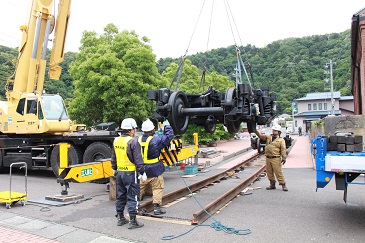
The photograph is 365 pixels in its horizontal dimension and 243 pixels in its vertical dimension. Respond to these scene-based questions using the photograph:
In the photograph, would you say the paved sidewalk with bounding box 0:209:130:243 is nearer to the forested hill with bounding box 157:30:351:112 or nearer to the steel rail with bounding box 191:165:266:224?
the steel rail with bounding box 191:165:266:224

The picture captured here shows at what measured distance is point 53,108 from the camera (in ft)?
39.0

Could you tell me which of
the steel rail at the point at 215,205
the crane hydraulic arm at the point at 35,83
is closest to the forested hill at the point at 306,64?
the crane hydraulic arm at the point at 35,83

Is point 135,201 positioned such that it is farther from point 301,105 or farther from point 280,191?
point 301,105

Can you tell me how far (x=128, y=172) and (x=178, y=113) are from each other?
2069mm

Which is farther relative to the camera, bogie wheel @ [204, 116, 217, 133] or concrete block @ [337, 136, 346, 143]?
bogie wheel @ [204, 116, 217, 133]

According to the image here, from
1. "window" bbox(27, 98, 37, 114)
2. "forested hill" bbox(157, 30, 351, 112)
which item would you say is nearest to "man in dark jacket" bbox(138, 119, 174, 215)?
→ "window" bbox(27, 98, 37, 114)

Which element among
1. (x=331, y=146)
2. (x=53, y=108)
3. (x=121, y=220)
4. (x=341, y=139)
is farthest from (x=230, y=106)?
(x=53, y=108)

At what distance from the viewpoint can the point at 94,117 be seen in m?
21.7

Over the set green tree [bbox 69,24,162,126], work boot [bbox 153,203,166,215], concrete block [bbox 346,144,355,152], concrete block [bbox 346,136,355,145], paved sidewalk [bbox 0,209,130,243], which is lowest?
paved sidewalk [bbox 0,209,130,243]

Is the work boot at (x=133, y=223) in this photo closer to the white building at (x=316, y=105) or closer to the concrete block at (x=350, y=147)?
the concrete block at (x=350, y=147)

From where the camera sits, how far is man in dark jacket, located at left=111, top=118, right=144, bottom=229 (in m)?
5.84

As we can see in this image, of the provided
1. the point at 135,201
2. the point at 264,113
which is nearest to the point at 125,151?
the point at 135,201

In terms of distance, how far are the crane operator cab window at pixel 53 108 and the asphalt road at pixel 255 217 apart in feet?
10.1

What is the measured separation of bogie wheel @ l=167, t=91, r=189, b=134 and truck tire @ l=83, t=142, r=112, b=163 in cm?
373
